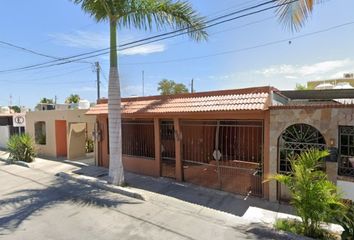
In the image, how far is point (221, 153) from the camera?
9.98 m

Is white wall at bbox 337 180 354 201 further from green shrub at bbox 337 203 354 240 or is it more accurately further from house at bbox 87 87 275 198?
house at bbox 87 87 275 198

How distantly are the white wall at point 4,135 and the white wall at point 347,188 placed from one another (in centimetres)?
2235

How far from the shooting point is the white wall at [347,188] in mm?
6801

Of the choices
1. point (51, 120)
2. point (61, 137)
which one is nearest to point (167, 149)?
point (61, 137)

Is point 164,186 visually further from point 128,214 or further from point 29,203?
point 29,203

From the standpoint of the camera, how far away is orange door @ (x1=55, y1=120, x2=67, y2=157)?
16281 millimetres

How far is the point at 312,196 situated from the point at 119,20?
8283 millimetres

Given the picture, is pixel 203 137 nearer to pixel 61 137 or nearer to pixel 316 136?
pixel 316 136

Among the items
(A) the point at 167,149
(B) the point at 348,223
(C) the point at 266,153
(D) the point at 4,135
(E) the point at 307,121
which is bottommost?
(B) the point at 348,223

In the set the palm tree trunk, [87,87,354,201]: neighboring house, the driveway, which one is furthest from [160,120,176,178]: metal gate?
the driveway

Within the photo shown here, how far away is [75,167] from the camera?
13250 mm

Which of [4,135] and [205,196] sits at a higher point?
[4,135]

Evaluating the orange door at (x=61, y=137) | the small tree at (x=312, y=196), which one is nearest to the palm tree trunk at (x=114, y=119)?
the small tree at (x=312, y=196)

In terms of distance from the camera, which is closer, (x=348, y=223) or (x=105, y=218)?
(x=348, y=223)
